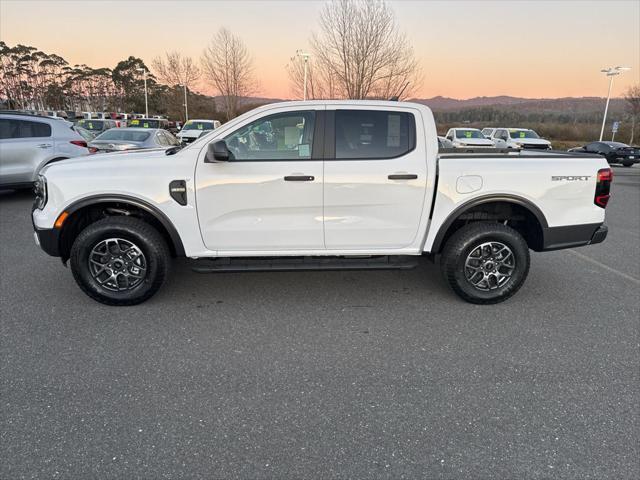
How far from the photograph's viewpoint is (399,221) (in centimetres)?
395

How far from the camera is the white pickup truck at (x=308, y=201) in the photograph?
3760mm

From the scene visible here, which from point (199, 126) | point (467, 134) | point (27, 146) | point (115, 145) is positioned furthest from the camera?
point (467, 134)

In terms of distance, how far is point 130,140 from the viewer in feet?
37.9

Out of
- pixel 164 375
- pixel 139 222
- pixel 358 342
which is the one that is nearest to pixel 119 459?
pixel 164 375

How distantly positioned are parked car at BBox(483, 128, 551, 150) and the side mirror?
21.4 meters

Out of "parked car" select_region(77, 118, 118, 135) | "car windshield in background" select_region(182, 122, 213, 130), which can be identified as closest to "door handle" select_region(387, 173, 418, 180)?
"car windshield in background" select_region(182, 122, 213, 130)

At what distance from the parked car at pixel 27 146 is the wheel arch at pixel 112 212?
5895 mm

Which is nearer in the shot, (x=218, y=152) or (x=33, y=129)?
(x=218, y=152)

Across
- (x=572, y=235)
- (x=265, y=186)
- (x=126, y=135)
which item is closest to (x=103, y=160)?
(x=265, y=186)

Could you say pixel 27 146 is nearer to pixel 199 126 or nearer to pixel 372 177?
pixel 372 177

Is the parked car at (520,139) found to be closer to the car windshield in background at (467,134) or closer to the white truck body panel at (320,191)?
the car windshield in background at (467,134)

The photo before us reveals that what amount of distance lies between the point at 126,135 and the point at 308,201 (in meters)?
10.3

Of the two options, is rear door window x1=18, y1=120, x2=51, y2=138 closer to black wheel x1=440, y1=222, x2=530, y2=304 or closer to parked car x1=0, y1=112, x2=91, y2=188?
parked car x1=0, y1=112, x2=91, y2=188

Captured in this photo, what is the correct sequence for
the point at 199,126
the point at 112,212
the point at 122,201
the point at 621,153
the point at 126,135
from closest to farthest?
the point at 122,201 < the point at 112,212 < the point at 126,135 < the point at 199,126 < the point at 621,153
